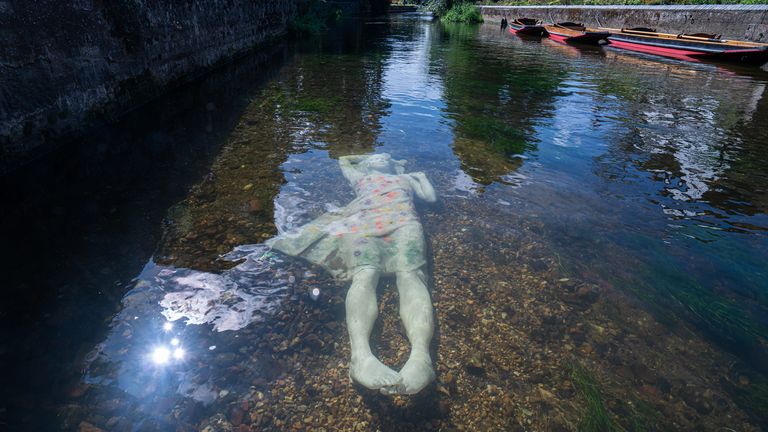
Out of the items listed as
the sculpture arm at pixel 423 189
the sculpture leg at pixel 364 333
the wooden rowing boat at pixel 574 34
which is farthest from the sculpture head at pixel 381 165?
the wooden rowing boat at pixel 574 34

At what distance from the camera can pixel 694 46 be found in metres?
16.5

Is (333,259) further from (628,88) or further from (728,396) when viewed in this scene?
(628,88)

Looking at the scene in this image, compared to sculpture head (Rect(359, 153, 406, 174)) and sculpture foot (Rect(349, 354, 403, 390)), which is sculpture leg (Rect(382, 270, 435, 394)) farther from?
Answer: sculpture head (Rect(359, 153, 406, 174))

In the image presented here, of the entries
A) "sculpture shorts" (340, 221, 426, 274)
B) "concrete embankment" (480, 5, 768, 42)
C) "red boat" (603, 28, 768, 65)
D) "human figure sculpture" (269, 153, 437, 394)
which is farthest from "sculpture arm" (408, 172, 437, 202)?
"concrete embankment" (480, 5, 768, 42)

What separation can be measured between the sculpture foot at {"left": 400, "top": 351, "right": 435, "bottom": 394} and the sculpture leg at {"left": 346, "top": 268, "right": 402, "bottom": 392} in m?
0.05

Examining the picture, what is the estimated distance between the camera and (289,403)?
2502 mm

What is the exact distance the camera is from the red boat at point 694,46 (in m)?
14.7

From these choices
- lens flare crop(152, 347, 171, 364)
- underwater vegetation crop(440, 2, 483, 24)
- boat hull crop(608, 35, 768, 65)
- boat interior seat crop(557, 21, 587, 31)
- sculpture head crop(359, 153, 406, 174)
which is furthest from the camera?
underwater vegetation crop(440, 2, 483, 24)

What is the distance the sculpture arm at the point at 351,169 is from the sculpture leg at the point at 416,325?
6.47 feet

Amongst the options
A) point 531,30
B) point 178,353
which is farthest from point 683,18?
point 178,353

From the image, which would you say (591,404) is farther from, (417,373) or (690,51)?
(690,51)

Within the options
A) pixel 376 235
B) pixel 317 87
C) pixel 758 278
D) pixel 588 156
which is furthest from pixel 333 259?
pixel 317 87

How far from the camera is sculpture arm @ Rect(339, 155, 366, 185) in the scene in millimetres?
5051

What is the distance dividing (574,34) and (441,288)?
82.4 ft
